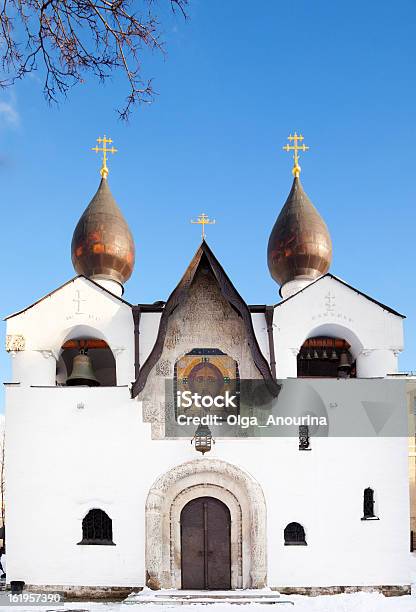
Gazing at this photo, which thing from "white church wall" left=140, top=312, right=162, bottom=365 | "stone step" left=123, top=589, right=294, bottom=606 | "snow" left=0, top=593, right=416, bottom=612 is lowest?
"snow" left=0, top=593, right=416, bottom=612

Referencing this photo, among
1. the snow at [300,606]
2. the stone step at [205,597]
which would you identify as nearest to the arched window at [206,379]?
the stone step at [205,597]

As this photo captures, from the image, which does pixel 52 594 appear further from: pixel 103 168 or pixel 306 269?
pixel 103 168

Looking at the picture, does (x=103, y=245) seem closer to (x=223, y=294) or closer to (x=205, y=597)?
(x=223, y=294)

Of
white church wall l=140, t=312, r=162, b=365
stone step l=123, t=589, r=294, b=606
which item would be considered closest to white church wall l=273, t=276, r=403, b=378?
white church wall l=140, t=312, r=162, b=365

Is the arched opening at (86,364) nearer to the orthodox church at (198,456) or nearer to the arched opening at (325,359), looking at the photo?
the orthodox church at (198,456)

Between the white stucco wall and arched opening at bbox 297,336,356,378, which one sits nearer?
the white stucco wall

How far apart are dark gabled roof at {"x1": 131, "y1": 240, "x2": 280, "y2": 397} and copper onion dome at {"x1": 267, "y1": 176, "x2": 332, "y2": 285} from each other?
136 inches

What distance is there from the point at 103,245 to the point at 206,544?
20.8 feet

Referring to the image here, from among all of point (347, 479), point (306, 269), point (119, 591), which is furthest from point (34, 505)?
point (306, 269)

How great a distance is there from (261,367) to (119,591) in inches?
164

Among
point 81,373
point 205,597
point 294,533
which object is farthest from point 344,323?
point 205,597

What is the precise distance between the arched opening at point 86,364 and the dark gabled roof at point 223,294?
1389mm

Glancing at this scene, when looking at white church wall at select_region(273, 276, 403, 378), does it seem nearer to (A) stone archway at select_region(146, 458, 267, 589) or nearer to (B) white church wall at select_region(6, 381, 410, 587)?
(B) white church wall at select_region(6, 381, 410, 587)

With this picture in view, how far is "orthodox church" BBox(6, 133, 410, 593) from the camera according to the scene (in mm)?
11984
